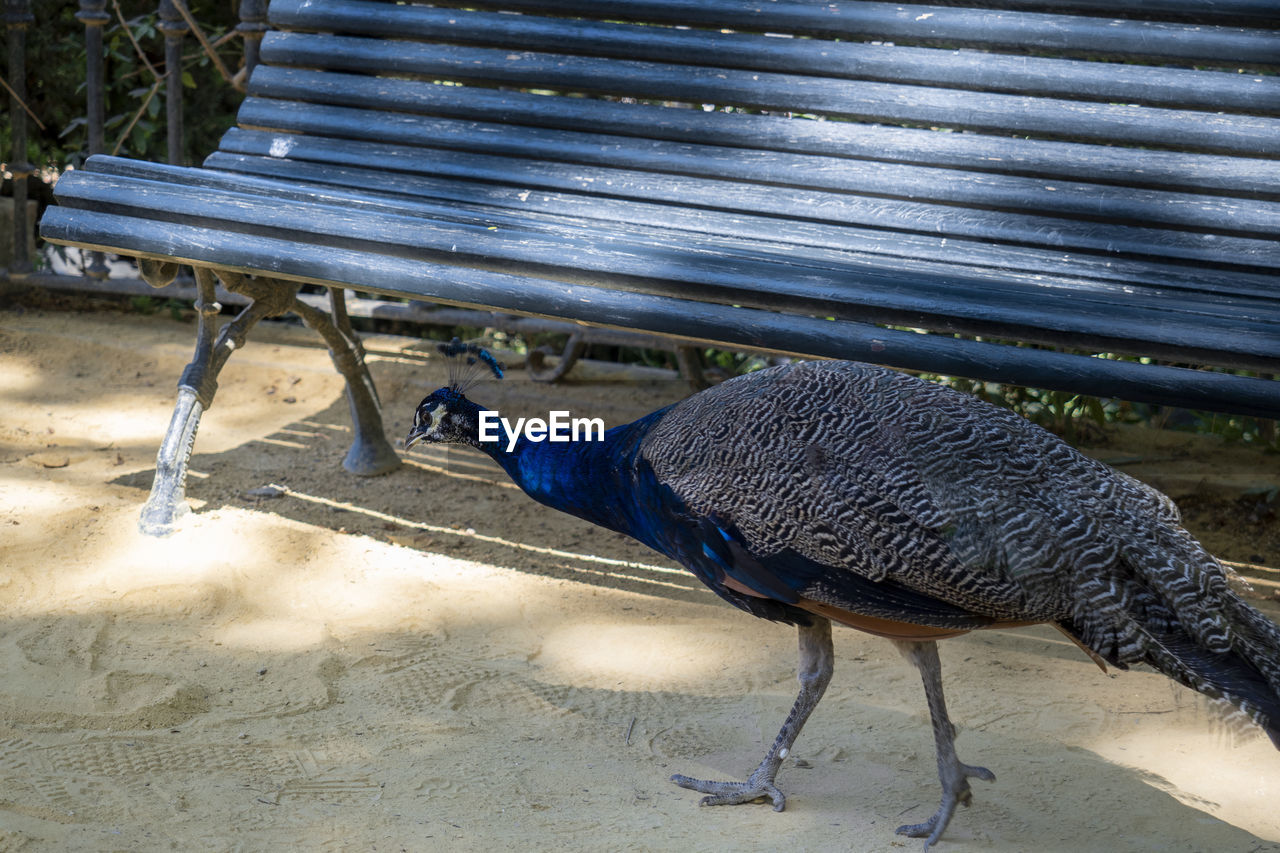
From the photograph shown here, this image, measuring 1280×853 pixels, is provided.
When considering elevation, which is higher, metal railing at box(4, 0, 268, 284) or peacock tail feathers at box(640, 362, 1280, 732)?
metal railing at box(4, 0, 268, 284)

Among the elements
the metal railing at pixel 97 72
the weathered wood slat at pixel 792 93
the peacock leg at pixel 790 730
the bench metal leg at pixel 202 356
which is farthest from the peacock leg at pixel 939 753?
the metal railing at pixel 97 72

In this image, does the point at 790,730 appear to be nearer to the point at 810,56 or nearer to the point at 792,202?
the point at 792,202

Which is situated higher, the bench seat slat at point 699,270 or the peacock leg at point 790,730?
the bench seat slat at point 699,270

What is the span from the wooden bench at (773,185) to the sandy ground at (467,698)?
0.48m

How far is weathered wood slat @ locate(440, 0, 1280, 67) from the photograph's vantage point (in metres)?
3.68

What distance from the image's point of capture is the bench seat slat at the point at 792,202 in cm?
353

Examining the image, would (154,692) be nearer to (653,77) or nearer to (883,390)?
(883,390)

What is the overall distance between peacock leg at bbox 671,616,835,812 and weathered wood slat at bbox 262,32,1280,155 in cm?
181

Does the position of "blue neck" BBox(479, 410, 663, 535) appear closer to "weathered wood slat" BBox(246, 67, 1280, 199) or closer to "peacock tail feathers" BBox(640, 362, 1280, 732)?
"peacock tail feathers" BBox(640, 362, 1280, 732)

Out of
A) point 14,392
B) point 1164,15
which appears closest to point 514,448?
point 1164,15

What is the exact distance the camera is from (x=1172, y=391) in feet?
9.49

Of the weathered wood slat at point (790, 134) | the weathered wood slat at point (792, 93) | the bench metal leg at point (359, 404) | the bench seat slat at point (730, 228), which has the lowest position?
the bench metal leg at point (359, 404)

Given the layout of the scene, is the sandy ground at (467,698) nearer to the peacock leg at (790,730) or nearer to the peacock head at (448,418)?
the peacock leg at (790,730)

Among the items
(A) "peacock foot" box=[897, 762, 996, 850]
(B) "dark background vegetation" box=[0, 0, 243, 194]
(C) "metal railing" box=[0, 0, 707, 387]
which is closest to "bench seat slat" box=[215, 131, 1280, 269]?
(C) "metal railing" box=[0, 0, 707, 387]
